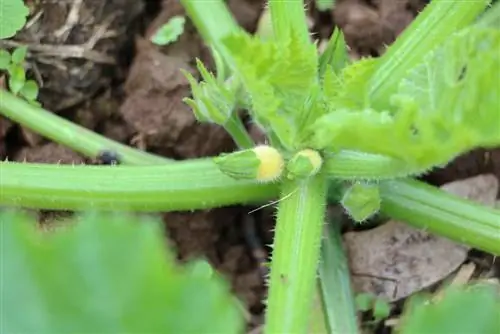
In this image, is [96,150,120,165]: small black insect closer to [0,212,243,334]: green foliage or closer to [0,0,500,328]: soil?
[0,0,500,328]: soil

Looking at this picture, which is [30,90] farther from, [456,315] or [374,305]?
[456,315]

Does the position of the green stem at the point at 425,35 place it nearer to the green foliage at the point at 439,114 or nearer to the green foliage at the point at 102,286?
the green foliage at the point at 439,114

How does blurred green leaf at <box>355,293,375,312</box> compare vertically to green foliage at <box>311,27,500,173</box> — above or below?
below

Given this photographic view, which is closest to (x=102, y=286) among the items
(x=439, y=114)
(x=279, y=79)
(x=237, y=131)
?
(x=439, y=114)

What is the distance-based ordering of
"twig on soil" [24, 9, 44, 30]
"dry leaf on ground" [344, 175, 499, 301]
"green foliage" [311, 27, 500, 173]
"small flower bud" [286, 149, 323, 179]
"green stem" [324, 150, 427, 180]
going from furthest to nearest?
"twig on soil" [24, 9, 44, 30] → "dry leaf on ground" [344, 175, 499, 301] → "small flower bud" [286, 149, 323, 179] → "green stem" [324, 150, 427, 180] → "green foliage" [311, 27, 500, 173]

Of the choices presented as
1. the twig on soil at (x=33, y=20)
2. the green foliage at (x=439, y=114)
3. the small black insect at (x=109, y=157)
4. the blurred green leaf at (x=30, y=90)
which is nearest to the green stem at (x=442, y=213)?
the green foliage at (x=439, y=114)

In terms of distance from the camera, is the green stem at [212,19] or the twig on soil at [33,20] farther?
the twig on soil at [33,20]

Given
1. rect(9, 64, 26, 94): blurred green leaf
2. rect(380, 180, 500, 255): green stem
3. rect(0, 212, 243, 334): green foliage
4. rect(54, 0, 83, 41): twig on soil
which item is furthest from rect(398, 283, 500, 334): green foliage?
rect(54, 0, 83, 41): twig on soil
